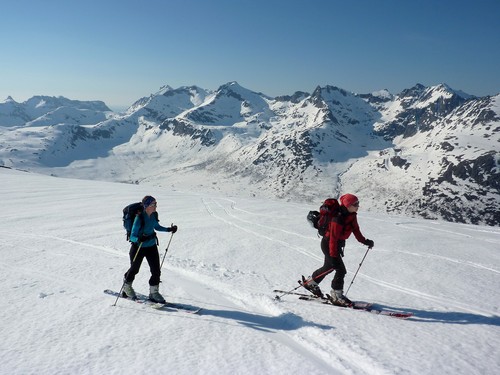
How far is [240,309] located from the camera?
27.6ft

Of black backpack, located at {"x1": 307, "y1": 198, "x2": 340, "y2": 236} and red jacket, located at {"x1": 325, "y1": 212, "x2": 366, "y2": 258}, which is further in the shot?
black backpack, located at {"x1": 307, "y1": 198, "x2": 340, "y2": 236}

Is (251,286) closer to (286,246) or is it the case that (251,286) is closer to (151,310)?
(151,310)

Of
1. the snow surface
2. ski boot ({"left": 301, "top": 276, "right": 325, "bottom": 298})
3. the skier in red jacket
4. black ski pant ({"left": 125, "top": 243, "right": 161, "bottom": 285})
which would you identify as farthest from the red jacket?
black ski pant ({"left": 125, "top": 243, "right": 161, "bottom": 285})

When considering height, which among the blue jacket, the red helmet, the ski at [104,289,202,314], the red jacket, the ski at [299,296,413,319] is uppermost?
the red helmet

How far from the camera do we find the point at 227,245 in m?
14.6

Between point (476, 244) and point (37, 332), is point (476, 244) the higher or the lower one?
the higher one

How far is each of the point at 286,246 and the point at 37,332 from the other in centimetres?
975

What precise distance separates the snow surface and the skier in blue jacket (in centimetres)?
47

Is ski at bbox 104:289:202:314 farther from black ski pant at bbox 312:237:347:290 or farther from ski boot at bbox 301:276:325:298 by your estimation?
black ski pant at bbox 312:237:347:290


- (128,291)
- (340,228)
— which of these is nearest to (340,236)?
(340,228)

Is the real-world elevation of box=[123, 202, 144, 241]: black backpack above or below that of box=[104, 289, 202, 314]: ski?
above

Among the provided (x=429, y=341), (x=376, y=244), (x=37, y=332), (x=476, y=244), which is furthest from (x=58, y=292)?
(x=476, y=244)

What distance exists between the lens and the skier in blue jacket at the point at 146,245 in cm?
848

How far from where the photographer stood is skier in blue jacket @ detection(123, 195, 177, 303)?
8484 mm
